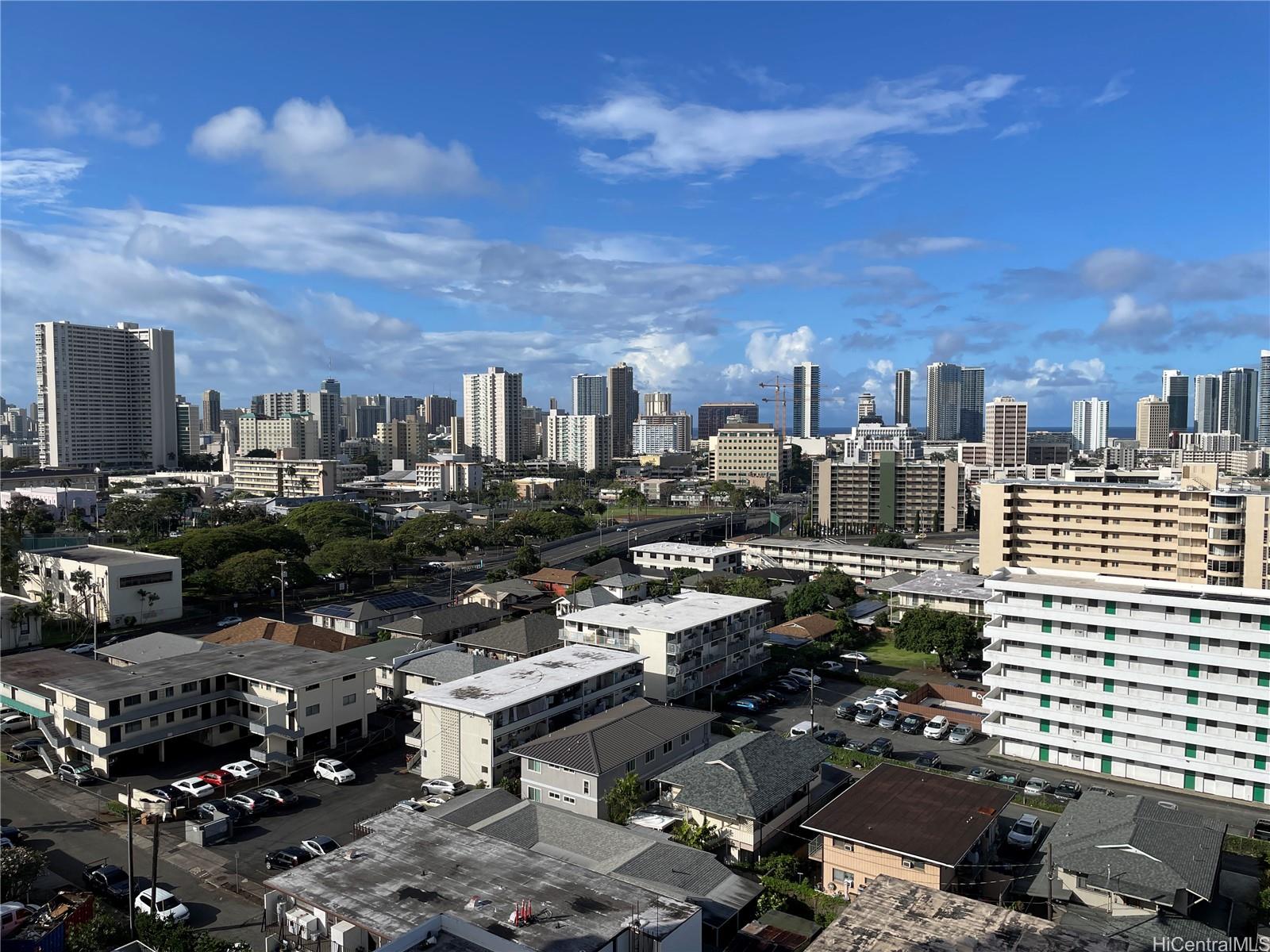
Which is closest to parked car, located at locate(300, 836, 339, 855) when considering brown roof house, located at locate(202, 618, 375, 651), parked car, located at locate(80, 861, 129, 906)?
parked car, located at locate(80, 861, 129, 906)

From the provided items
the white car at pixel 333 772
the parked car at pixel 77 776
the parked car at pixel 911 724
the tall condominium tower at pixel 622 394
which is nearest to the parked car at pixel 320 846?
the white car at pixel 333 772

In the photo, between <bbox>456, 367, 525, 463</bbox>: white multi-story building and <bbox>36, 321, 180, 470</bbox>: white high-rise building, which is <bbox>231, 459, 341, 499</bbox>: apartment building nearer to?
<bbox>36, 321, 180, 470</bbox>: white high-rise building

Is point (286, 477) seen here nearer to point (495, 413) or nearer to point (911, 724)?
point (495, 413)

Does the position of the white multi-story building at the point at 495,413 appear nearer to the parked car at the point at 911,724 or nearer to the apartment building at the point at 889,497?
the apartment building at the point at 889,497

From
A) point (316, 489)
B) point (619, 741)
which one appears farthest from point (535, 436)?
point (619, 741)

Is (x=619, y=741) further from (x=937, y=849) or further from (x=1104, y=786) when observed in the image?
(x=1104, y=786)
